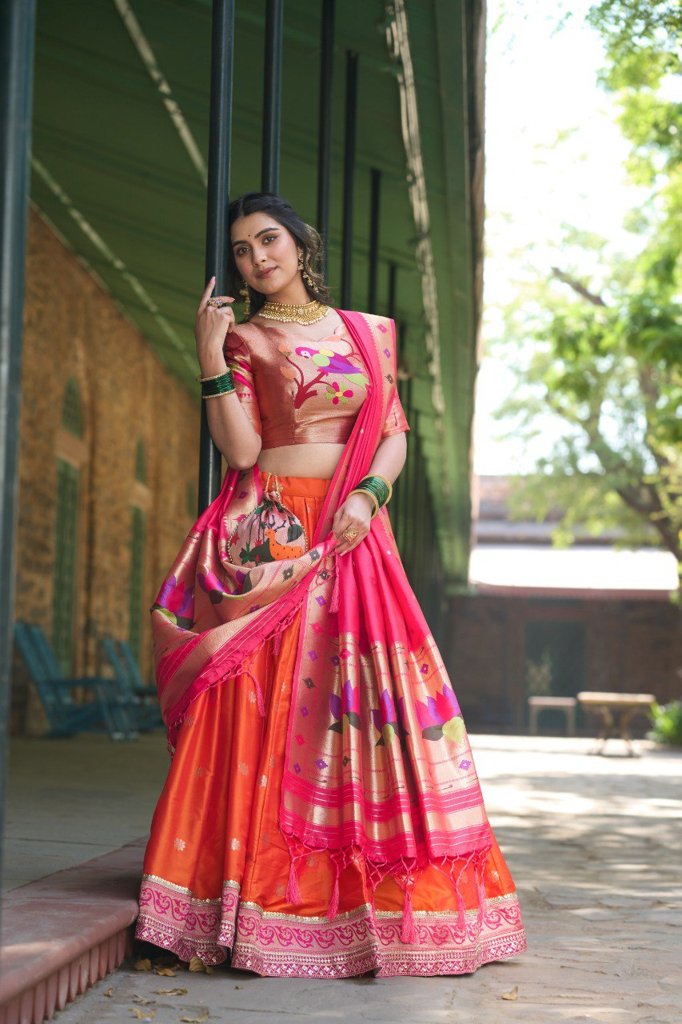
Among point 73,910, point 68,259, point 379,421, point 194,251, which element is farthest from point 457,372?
point 73,910

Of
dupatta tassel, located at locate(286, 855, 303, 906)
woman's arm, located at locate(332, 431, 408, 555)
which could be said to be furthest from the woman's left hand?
dupatta tassel, located at locate(286, 855, 303, 906)

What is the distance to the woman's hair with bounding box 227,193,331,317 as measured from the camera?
3100 millimetres

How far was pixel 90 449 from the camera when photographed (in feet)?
37.5

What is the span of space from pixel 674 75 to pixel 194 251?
3.23m

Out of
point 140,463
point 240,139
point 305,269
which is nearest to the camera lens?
point 305,269

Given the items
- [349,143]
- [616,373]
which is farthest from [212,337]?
[616,373]

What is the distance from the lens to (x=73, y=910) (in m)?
2.64

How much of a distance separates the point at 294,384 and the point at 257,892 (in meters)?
1.07

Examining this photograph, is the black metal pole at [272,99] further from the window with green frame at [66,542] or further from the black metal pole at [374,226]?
the window with green frame at [66,542]

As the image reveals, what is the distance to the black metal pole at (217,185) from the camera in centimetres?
328

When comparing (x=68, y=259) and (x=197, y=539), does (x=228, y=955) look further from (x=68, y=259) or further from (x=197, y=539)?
(x=68, y=259)

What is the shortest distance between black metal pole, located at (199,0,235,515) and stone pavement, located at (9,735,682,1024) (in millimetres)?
1168

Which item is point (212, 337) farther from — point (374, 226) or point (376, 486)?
point (374, 226)

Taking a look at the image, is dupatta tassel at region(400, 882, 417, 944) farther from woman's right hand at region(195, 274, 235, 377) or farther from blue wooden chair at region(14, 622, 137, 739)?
blue wooden chair at region(14, 622, 137, 739)
